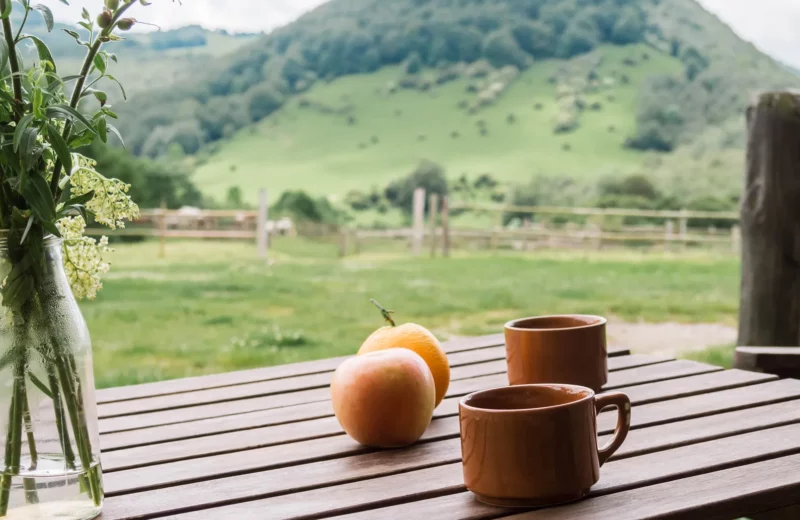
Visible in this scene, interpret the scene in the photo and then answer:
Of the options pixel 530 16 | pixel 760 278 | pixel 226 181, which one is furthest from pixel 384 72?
pixel 760 278

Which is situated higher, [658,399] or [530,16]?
[530,16]

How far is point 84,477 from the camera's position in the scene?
793 mm

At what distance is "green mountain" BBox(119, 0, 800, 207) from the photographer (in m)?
16.7

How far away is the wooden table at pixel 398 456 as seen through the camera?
2.58 ft

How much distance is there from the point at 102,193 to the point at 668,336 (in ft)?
14.5

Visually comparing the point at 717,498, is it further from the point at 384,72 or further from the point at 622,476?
the point at 384,72

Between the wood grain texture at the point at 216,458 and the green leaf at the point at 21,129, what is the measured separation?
0.37m

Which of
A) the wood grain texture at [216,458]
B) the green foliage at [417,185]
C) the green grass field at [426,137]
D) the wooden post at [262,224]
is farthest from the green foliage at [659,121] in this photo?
the wood grain texture at [216,458]

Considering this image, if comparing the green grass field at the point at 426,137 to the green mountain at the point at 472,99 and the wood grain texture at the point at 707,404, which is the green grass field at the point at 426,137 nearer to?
the green mountain at the point at 472,99

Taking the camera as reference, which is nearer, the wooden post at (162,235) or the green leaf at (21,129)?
the green leaf at (21,129)

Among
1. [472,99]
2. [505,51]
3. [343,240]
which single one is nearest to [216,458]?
[343,240]

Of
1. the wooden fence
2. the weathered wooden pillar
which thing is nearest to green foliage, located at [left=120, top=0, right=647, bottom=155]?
the wooden fence

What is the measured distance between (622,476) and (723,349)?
3667 millimetres

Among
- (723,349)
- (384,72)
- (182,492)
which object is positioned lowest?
(723,349)
